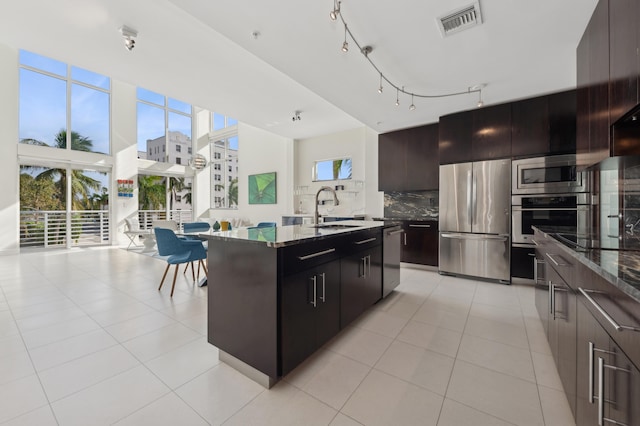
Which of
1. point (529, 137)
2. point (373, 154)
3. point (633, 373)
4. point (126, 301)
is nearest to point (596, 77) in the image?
point (529, 137)

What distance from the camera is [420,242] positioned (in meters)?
4.65

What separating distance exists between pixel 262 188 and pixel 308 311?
644 cm

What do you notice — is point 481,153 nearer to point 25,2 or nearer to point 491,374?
point 491,374

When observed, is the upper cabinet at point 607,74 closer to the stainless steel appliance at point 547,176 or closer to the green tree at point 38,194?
the stainless steel appliance at point 547,176

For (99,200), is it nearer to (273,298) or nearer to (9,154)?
(9,154)

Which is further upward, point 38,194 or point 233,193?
point 233,193

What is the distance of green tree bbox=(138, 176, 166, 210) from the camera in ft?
27.2

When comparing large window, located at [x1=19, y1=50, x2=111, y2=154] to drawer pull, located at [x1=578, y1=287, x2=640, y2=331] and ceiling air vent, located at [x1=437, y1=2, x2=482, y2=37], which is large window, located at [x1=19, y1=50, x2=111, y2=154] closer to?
ceiling air vent, located at [x1=437, y1=2, x2=482, y2=37]

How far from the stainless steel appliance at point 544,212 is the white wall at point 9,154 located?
32.7 ft

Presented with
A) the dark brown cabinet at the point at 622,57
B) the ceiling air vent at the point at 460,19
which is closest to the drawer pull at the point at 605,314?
the dark brown cabinet at the point at 622,57

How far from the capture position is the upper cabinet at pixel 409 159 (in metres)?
4.66

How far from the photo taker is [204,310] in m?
2.86

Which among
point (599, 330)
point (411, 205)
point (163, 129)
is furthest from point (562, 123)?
point (163, 129)

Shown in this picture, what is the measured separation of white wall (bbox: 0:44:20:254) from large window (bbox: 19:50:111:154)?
29 cm
